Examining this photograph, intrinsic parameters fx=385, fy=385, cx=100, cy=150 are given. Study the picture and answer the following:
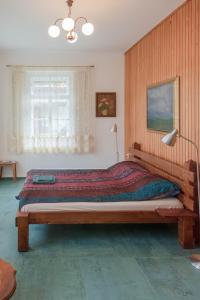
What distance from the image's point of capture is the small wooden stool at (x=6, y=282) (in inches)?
69.9

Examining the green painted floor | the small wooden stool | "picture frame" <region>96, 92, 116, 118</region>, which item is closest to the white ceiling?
"picture frame" <region>96, 92, 116, 118</region>

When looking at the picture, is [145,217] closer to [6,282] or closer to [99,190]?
[99,190]

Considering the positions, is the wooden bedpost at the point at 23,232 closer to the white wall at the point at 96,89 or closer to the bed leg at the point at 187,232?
the bed leg at the point at 187,232

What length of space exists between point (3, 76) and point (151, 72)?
10.8 ft

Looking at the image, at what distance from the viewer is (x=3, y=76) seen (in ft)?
25.2

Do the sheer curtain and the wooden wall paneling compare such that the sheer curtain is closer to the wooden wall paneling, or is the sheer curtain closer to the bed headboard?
the wooden wall paneling

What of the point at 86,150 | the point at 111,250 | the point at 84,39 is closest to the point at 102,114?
the point at 86,150

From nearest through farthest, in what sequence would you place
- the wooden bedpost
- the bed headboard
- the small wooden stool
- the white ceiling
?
the small wooden stool → the wooden bedpost → the bed headboard → the white ceiling

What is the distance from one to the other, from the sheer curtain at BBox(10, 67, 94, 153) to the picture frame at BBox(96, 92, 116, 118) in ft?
0.48

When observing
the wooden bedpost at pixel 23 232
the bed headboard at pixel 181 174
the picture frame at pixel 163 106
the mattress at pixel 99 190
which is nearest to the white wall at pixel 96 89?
the picture frame at pixel 163 106

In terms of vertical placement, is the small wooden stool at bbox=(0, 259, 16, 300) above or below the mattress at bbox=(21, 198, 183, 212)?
above

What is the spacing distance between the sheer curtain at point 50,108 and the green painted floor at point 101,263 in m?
3.22

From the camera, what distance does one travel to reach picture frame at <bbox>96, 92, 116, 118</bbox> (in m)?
7.79

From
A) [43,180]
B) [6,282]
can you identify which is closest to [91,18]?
[43,180]
